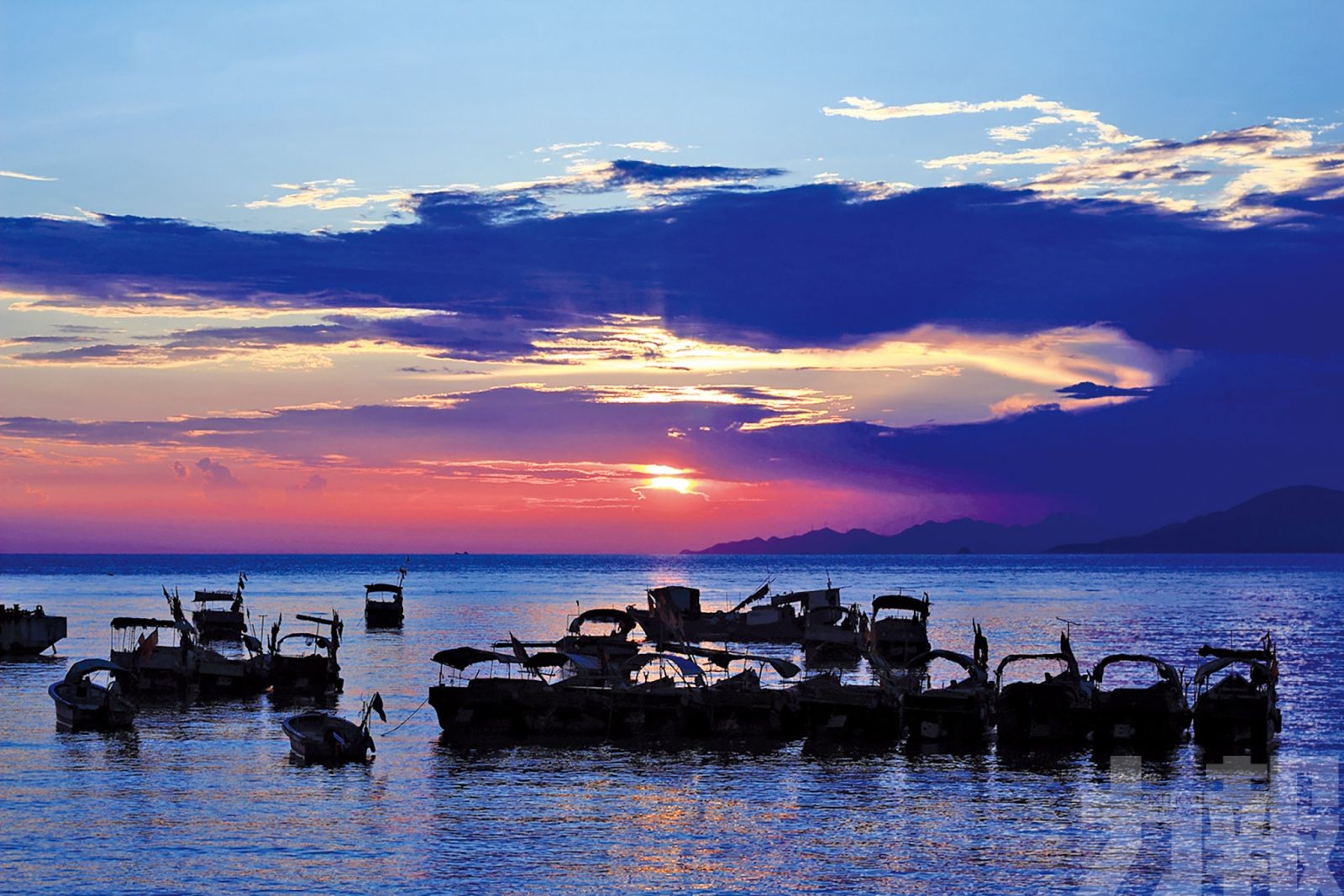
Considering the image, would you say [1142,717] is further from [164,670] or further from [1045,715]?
[164,670]

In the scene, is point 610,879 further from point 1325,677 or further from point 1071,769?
point 1325,677

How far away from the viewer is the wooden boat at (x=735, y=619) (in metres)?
134

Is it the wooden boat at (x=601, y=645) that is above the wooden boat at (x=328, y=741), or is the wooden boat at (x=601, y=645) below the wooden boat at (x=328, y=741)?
above

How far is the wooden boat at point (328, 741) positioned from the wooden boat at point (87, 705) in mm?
12166

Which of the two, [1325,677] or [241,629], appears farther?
[241,629]

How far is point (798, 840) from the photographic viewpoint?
46.4 metres

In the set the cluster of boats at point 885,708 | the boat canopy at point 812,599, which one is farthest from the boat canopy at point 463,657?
the boat canopy at point 812,599

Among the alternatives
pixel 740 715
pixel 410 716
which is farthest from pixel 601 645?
pixel 740 715

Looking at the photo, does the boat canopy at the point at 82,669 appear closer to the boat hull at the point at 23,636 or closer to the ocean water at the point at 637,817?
the ocean water at the point at 637,817

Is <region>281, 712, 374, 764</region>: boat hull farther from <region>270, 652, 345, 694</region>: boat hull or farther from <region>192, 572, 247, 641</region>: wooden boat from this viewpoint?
<region>192, 572, 247, 641</region>: wooden boat

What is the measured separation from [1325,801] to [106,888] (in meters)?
41.7

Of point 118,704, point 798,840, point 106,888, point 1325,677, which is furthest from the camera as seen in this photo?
point 1325,677

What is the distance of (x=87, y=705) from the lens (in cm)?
6831

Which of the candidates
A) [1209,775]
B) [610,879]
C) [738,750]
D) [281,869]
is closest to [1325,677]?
[1209,775]
